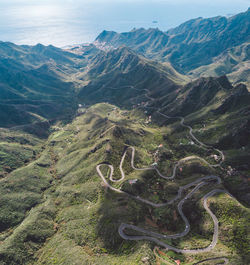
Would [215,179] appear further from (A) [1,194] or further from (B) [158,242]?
(A) [1,194]

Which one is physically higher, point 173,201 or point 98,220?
point 173,201

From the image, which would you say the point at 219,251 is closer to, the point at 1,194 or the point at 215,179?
the point at 215,179

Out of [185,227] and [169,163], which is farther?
[169,163]

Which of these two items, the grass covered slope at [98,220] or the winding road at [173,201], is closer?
the winding road at [173,201]

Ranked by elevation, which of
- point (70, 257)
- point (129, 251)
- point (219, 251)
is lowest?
point (70, 257)

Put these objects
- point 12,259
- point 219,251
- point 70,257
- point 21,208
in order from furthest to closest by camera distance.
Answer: point 21,208 < point 12,259 < point 70,257 < point 219,251

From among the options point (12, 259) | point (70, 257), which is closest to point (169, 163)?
point (70, 257)

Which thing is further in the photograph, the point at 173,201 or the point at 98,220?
the point at 173,201

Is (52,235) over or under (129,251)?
under

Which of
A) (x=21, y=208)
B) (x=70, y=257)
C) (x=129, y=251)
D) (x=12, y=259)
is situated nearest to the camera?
(x=129, y=251)

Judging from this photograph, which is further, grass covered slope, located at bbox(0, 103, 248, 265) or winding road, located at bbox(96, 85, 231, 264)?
grass covered slope, located at bbox(0, 103, 248, 265)
